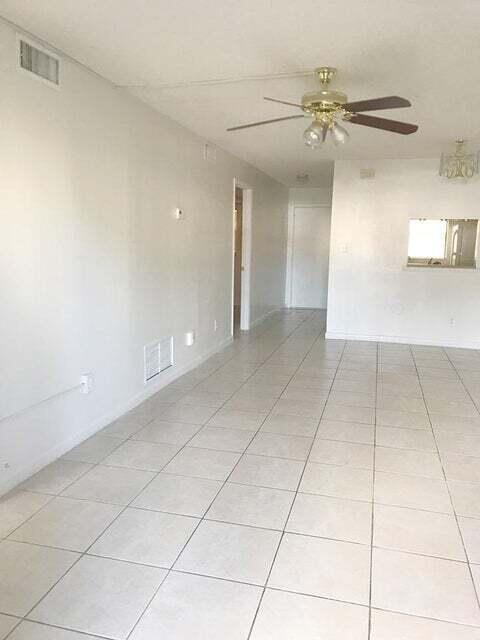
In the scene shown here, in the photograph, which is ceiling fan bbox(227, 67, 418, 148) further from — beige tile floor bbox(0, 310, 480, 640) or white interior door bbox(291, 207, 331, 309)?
white interior door bbox(291, 207, 331, 309)

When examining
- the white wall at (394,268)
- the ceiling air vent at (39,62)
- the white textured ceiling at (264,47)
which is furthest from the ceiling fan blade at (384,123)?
the white wall at (394,268)

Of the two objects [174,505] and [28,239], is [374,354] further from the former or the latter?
[28,239]

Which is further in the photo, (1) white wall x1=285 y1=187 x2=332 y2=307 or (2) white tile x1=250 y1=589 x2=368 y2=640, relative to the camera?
(1) white wall x1=285 y1=187 x2=332 y2=307

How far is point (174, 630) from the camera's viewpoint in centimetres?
173

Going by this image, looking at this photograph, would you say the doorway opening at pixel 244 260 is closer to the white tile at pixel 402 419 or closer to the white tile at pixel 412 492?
the white tile at pixel 402 419

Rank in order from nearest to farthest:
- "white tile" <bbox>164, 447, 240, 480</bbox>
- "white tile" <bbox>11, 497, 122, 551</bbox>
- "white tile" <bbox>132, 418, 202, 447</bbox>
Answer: "white tile" <bbox>11, 497, 122, 551</bbox> < "white tile" <bbox>164, 447, 240, 480</bbox> < "white tile" <bbox>132, 418, 202, 447</bbox>

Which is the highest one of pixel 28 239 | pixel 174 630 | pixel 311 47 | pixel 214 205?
pixel 311 47

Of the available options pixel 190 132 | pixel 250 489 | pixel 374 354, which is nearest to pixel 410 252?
pixel 374 354

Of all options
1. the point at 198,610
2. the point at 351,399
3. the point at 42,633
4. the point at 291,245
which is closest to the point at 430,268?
the point at 351,399

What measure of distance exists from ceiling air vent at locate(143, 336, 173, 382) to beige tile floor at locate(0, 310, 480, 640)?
1.01 feet

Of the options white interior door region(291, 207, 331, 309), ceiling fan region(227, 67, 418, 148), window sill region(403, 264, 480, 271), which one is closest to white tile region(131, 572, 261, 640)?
ceiling fan region(227, 67, 418, 148)

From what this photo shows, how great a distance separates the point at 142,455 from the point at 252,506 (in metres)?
0.88

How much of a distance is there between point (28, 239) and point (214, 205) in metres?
3.14

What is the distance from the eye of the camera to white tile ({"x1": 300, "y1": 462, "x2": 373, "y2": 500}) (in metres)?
2.69
